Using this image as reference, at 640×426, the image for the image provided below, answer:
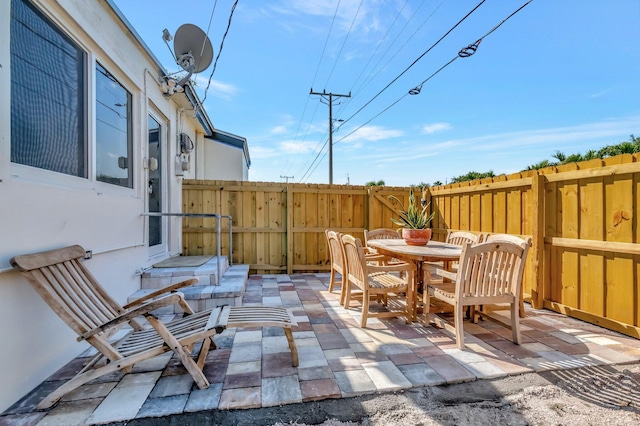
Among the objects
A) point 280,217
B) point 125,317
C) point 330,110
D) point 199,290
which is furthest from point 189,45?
point 330,110

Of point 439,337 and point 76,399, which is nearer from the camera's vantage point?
point 76,399

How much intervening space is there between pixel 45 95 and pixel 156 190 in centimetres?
229

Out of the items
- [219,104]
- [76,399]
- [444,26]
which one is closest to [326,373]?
[76,399]

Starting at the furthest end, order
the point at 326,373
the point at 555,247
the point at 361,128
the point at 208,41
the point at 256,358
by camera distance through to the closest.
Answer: the point at 361,128
the point at 208,41
the point at 555,247
the point at 256,358
the point at 326,373

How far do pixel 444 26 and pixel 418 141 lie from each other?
29.9ft

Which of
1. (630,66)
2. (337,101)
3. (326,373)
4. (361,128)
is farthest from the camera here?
(337,101)

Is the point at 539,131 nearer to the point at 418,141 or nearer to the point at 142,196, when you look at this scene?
the point at 418,141

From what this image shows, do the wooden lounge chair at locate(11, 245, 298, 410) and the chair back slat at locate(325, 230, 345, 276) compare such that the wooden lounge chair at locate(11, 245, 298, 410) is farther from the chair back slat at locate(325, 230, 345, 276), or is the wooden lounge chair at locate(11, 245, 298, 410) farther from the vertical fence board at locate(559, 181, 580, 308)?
the vertical fence board at locate(559, 181, 580, 308)

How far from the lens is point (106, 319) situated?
79.8 inches

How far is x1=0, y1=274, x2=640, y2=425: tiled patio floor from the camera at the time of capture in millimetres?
1720

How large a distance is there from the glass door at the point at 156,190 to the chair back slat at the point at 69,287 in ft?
6.44

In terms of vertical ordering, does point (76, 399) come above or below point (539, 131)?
below

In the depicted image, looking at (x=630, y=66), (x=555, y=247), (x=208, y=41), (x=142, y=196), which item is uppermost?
(x=630, y=66)

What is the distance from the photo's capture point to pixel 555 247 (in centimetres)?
343
